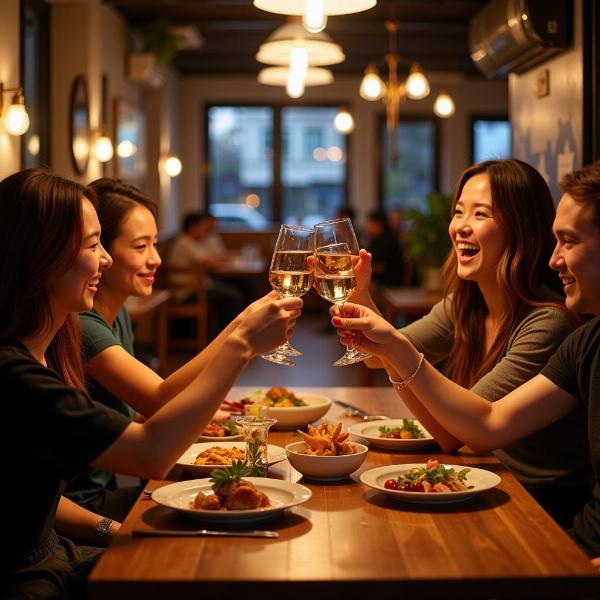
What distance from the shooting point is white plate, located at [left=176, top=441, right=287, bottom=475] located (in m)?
2.14

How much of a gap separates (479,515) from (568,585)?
13.4 inches

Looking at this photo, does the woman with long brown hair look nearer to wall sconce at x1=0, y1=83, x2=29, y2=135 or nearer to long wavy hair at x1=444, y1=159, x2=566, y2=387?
long wavy hair at x1=444, y1=159, x2=566, y2=387

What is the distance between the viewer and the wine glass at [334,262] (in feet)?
7.46

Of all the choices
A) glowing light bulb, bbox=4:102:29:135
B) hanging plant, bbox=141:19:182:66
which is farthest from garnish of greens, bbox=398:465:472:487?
hanging plant, bbox=141:19:182:66

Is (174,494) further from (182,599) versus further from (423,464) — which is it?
(423,464)

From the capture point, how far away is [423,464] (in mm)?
2197

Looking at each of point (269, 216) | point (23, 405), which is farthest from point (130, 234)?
point (269, 216)

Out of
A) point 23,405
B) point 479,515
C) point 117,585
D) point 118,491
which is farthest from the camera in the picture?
point 118,491

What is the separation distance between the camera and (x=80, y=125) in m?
7.66

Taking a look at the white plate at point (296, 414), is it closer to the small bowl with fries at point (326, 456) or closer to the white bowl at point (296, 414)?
the white bowl at point (296, 414)

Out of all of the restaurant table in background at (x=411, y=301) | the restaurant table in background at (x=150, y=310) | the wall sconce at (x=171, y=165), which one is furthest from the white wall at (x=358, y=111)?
the restaurant table in background at (x=411, y=301)

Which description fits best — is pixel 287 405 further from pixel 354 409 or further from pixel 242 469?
pixel 242 469

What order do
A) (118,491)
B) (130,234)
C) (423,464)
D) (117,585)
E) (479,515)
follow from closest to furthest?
(117,585), (479,515), (423,464), (118,491), (130,234)

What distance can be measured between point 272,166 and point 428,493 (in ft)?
43.4
